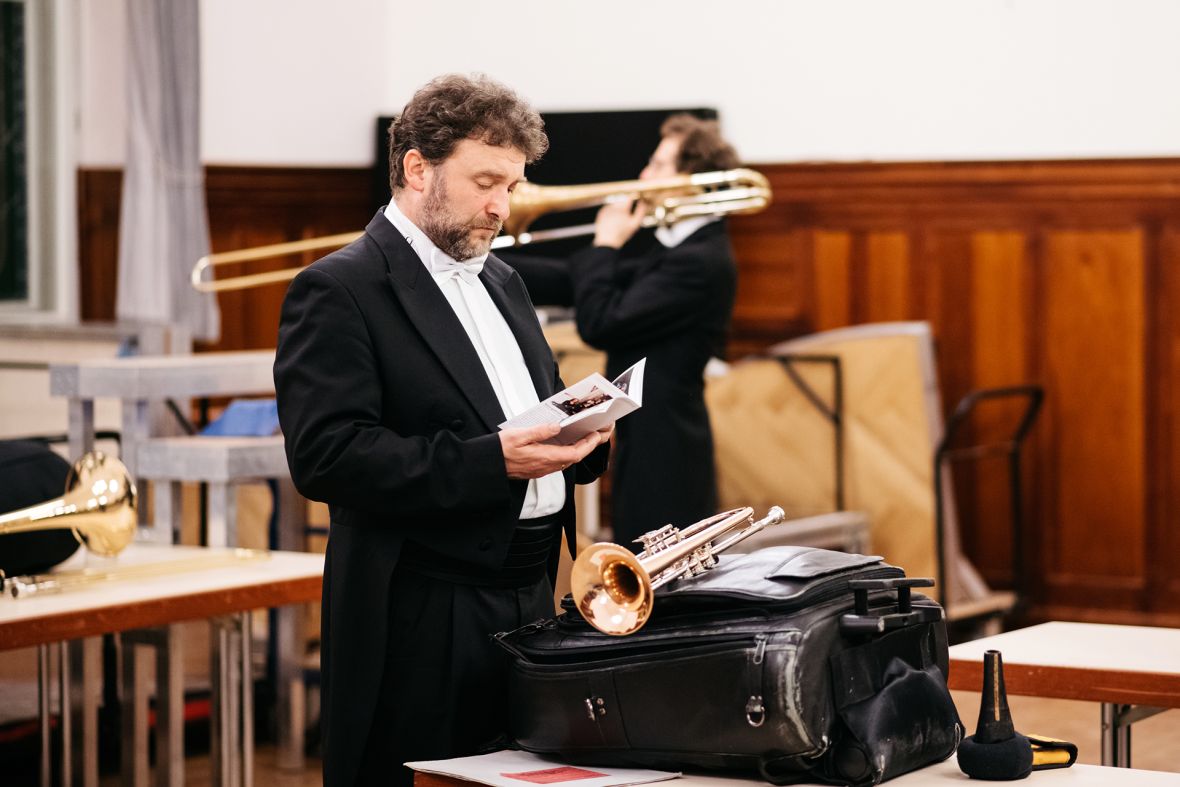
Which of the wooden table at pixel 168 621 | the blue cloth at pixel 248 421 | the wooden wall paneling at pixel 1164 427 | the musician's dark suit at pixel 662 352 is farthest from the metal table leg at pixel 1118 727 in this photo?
the wooden wall paneling at pixel 1164 427

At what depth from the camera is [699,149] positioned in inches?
163

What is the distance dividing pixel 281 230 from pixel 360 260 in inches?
189

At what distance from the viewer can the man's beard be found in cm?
220

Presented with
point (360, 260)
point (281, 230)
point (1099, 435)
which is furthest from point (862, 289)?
point (360, 260)

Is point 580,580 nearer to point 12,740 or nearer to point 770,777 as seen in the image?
point 770,777

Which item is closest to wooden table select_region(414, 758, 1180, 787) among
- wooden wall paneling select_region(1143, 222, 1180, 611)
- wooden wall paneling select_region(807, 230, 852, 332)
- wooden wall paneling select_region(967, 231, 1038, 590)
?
wooden wall paneling select_region(1143, 222, 1180, 611)

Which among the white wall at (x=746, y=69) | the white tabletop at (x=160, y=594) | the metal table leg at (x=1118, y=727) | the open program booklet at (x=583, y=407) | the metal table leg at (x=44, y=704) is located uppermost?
the white wall at (x=746, y=69)

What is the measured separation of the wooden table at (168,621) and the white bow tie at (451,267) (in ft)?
3.19

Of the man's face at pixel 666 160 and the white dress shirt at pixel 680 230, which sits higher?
the man's face at pixel 666 160

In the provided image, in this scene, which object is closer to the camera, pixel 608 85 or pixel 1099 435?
pixel 1099 435

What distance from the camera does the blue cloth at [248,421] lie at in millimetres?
4273

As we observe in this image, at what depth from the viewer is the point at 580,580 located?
196 cm

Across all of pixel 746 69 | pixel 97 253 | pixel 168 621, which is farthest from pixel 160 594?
pixel 746 69

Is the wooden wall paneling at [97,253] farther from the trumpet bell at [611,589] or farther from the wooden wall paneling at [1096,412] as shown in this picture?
the trumpet bell at [611,589]
